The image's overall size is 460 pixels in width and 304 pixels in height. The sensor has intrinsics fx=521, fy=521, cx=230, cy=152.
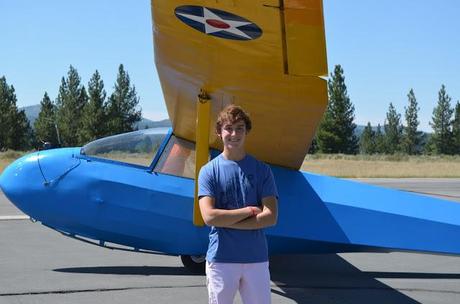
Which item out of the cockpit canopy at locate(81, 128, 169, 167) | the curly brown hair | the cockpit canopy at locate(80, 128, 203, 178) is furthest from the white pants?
the cockpit canopy at locate(81, 128, 169, 167)

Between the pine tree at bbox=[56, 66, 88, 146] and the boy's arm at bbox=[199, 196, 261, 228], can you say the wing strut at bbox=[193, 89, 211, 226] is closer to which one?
the boy's arm at bbox=[199, 196, 261, 228]

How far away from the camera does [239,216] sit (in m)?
2.82

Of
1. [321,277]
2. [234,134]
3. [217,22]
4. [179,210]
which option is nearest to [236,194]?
[234,134]

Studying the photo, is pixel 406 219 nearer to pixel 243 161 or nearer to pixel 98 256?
pixel 243 161

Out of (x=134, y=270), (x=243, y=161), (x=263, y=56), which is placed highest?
(x=263, y=56)

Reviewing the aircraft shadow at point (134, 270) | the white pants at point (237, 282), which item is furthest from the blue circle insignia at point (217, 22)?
the aircraft shadow at point (134, 270)

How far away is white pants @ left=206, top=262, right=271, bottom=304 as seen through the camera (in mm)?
2891

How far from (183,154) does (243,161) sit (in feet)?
10.4

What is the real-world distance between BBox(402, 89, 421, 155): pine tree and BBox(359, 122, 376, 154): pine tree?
6.40 meters

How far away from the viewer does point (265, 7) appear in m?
3.23

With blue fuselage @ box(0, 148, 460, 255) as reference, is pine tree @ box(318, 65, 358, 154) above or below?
above

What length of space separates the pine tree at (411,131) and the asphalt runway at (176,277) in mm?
77409

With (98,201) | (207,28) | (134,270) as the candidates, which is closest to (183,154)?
(98,201)

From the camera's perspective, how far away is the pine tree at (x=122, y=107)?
184ft
